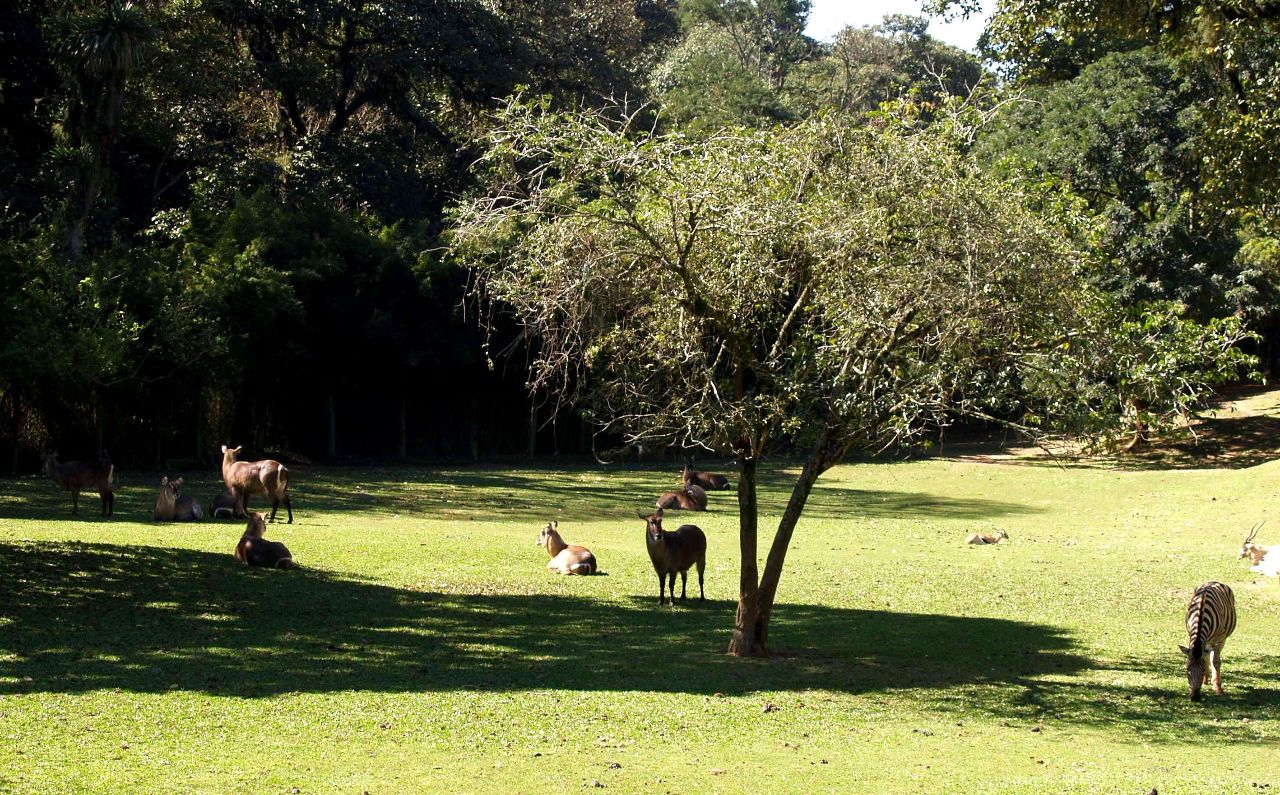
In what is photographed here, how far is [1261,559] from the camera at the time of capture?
20672 millimetres

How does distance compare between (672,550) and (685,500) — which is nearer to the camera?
(672,550)

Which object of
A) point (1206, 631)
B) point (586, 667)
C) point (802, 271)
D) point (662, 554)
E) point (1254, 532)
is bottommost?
point (586, 667)

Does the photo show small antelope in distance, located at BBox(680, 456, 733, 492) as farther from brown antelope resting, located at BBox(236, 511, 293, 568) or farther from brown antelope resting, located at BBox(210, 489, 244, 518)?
brown antelope resting, located at BBox(236, 511, 293, 568)

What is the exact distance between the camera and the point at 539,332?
39.0 ft

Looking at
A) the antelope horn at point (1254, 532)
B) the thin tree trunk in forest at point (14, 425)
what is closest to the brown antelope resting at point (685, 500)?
the antelope horn at point (1254, 532)

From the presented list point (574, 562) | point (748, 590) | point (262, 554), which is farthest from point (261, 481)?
point (748, 590)

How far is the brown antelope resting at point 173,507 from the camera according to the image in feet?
69.5

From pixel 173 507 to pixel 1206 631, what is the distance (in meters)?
16.1

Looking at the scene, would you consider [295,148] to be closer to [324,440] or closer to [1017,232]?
[324,440]

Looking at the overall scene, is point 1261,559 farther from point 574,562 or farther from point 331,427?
point 331,427

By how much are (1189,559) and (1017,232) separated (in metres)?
13.5

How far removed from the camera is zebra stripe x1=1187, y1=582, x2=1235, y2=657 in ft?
39.1

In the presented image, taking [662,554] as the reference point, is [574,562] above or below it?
below

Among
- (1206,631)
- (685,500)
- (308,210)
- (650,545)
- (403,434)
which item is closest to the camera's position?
(1206,631)
